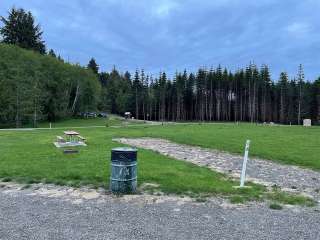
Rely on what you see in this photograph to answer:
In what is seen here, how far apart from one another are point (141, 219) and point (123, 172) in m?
1.90

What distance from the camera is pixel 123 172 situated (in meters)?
7.38

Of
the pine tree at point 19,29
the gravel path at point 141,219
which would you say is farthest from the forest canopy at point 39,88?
the gravel path at point 141,219

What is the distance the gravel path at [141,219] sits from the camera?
495 centimetres

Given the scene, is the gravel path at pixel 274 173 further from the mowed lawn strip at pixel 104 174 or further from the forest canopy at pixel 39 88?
the forest canopy at pixel 39 88

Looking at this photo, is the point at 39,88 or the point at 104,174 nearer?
the point at 104,174

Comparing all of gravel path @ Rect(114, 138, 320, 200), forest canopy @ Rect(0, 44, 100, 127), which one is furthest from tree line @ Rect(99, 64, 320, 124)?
gravel path @ Rect(114, 138, 320, 200)

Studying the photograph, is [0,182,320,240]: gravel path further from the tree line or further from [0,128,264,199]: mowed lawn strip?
the tree line

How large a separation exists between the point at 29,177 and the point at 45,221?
3830 mm

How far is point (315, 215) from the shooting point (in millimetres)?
6039

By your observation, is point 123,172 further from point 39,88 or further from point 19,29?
point 19,29

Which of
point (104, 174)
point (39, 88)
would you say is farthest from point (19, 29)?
point (104, 174)

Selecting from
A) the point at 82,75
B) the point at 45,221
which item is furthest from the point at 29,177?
the point at 82,75

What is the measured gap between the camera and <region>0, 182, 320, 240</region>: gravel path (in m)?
4.95

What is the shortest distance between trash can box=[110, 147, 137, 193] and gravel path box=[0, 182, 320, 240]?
0.37 m
